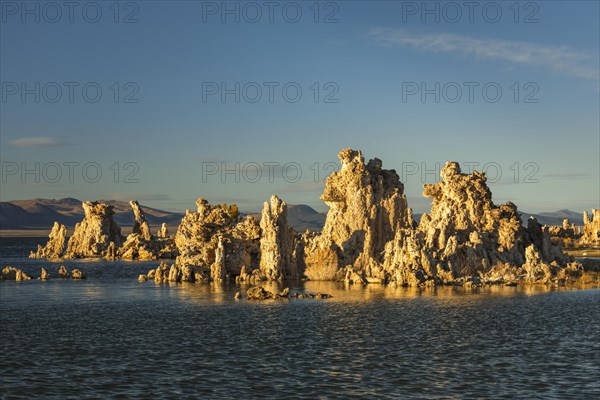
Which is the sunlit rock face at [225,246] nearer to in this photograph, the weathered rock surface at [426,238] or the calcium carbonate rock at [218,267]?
the calcium carbonate rock at [218,267]

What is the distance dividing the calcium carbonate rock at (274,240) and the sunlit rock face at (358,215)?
5.97 m

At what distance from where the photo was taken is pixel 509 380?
46.1m

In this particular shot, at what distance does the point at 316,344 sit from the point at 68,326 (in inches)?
947

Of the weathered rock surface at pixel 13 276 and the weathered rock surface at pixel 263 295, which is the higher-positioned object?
the weathered rock surface at pixel 13 276

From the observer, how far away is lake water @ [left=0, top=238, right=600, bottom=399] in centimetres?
4453

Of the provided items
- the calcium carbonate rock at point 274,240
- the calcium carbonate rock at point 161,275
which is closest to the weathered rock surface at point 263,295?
the calcium carbonate rock at point 274,240

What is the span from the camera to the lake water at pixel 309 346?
146 ft

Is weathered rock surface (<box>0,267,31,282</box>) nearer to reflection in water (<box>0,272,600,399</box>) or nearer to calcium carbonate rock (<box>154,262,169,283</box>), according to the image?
calcium carbonate rock (<box>154,262,169,283</box>)

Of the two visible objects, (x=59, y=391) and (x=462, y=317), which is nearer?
(x=59, y=391)

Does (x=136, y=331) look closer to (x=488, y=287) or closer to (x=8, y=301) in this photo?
(x=8, y=301)

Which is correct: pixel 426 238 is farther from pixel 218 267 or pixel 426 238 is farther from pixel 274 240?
pixel 218 267

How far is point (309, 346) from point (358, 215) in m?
67.9

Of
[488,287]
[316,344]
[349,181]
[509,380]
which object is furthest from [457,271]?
[509,380]

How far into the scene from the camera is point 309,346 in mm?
58781
